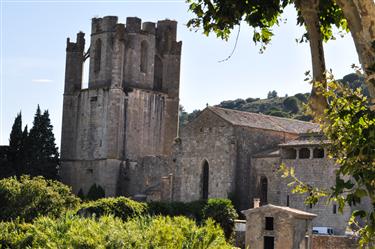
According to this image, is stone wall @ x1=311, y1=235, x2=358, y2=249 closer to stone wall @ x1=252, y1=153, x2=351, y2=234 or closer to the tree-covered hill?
stone wall @ x1=252, y1=153, x2=351, y2=234

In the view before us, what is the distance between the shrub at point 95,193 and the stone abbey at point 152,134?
2.06 feet

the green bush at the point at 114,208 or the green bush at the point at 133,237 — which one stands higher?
the green bush at the point at 114,208

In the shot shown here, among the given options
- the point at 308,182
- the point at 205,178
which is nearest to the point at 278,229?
the point at 308,182

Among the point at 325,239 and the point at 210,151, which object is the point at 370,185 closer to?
the point at 325,239

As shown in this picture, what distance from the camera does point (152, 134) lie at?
64.6 metres

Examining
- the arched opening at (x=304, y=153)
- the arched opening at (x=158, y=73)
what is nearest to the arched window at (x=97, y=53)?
the arched opening at (x=158, y=73)

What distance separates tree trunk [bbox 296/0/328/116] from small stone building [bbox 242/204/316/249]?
30.1 metres

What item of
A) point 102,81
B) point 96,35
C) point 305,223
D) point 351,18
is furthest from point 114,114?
point 351,18

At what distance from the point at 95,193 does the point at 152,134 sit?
25.3 feet

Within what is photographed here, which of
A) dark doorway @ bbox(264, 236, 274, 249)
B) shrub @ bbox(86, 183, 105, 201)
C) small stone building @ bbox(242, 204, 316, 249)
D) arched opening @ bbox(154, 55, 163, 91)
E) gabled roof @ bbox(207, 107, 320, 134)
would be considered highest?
arched opening @ bbox(154, 55, 163, 91)

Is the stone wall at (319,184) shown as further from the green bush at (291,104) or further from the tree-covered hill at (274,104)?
the green bush at (291,104)

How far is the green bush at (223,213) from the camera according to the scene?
139 ft

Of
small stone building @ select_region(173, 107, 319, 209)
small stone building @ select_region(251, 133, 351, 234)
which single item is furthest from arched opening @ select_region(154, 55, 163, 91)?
small stone building @ select_region(251, 133, 351, 234)

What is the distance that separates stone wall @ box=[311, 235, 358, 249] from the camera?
36688 mm
